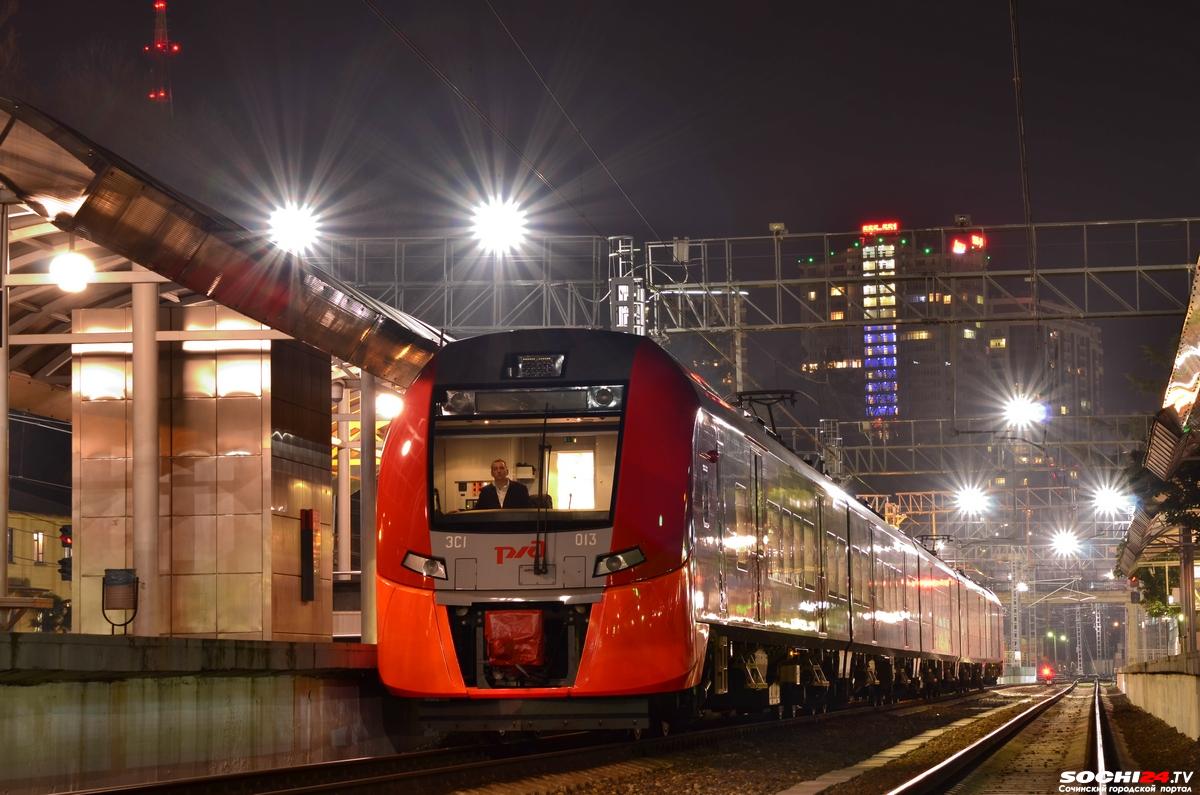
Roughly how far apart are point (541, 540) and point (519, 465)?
2.76 feet

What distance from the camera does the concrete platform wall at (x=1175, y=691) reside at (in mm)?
16781

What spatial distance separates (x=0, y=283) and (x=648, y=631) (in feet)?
32.5

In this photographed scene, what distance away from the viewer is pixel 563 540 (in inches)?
511

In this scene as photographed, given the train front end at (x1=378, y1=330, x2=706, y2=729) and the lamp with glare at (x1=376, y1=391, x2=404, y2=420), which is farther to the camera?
the lamp with glare at (x1=376, y1=391, x2=404, y2=420)

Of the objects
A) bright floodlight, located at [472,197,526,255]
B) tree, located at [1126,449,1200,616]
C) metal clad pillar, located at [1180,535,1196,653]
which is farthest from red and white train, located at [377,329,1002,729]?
bright floodlight, located at [472,197,526,255]

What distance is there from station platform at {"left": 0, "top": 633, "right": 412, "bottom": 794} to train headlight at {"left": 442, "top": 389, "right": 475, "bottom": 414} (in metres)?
2.60

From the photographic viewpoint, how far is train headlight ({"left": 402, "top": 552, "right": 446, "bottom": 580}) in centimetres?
1301

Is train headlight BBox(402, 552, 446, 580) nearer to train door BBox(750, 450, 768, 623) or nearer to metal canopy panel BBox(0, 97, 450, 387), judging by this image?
train door BBox(750, 450, 768, 623)

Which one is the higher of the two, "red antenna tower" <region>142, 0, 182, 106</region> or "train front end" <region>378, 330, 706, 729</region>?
"red antenna tower" <region>142, 0, 182, 106</region>

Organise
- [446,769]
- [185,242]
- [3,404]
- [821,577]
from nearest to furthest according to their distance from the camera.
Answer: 1. [446,769]
2. [185,242]
3. [3,404]
4. [821,577]

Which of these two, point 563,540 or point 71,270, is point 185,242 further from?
point 563,540

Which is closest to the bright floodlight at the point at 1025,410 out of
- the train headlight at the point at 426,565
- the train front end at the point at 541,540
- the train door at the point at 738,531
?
the train door at the point at 738,531

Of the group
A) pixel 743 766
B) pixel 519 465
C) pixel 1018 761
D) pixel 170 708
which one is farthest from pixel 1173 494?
pixel 170 708

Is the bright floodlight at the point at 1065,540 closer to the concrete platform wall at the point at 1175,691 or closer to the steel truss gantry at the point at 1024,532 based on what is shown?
the steel truss gantry at the point at 1024,532
